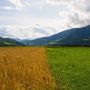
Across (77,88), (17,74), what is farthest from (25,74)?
(77,88)

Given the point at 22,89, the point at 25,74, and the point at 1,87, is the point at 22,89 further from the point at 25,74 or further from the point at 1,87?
the point at 25,74

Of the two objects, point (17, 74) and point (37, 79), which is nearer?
point (37, 79)

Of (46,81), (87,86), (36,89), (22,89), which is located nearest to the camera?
(22,89)

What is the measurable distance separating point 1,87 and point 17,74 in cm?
429

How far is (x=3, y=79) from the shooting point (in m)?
14.2

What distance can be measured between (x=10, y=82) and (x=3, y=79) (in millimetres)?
812

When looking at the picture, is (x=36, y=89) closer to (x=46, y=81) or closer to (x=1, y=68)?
(x=46, y=81)

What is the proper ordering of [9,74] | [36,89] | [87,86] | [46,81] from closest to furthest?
[36,89]
[46,81]
[9,74]
[87,86]

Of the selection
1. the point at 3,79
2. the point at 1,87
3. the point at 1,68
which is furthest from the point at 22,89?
the point at 1,68

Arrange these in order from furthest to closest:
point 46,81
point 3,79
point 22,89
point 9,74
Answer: point 9,74 → point 46,81 → point 3,79 → point 22,89

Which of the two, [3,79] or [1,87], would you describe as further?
[3,79]

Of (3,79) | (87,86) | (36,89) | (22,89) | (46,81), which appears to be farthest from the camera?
(87,86)

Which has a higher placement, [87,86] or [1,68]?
[1,68]

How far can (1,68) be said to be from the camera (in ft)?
59.2
